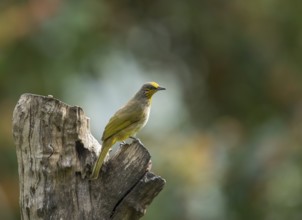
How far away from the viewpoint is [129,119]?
902 cm

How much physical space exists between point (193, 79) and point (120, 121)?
38.8 ft

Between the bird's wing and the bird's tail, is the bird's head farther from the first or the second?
the bird's tail

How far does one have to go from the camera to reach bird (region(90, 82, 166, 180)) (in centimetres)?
848

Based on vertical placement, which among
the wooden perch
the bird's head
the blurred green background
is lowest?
the wooden perch

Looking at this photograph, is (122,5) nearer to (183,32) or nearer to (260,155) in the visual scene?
(183,32)

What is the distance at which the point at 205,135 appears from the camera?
17.5 m

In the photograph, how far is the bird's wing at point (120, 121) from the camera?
28.2 feet

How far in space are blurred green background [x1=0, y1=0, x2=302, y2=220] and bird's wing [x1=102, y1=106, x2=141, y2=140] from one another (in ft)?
20.5

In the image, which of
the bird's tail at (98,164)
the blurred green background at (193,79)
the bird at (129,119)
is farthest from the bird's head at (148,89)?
the blurred green background at (193,79)

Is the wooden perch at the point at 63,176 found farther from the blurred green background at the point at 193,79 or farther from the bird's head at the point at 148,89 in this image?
the blurred green background at the point at 193,79

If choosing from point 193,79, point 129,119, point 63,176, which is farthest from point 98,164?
point 193,79

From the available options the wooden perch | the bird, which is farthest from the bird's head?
the wooden perch

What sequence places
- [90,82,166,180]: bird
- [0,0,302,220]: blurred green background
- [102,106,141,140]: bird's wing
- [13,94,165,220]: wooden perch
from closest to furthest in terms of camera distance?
[13,94,165,220]: wooden perch, [90,82,166,180]: bird, [102,106,141,140]: bird's wing, [0,0,302,220]: blurred green background

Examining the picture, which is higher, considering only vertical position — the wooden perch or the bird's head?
the bird's head
